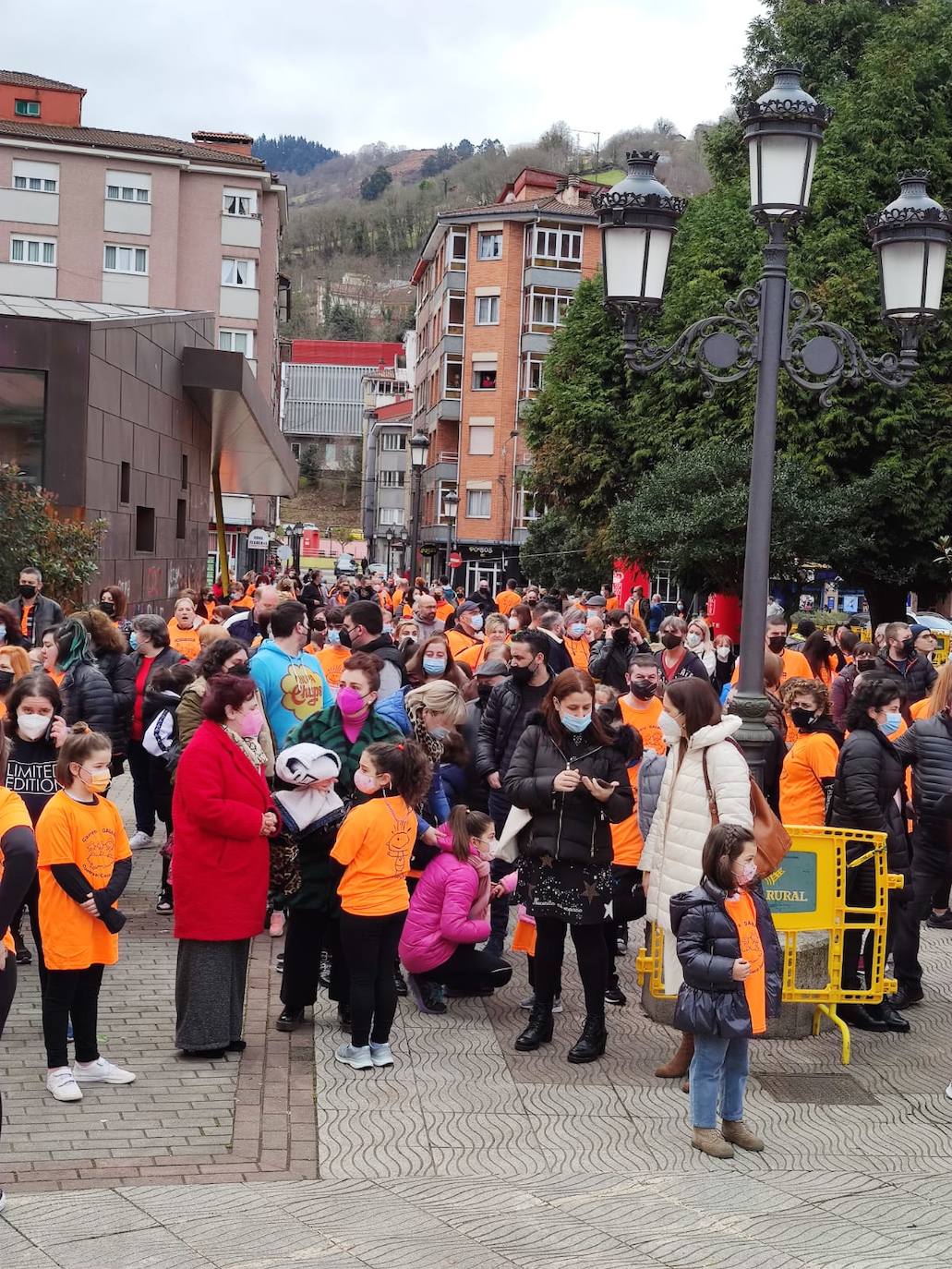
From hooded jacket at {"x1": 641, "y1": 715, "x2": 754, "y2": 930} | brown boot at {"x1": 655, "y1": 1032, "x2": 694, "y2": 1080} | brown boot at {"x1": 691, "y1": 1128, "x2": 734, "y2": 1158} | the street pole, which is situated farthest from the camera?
the street pole

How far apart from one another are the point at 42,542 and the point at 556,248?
5285cm

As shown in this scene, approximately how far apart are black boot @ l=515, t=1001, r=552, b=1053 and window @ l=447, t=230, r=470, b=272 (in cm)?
6397

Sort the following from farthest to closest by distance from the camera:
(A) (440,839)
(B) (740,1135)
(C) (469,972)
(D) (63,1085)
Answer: (C) (469,972) < (A) (440,839) < (D) (63,1085) < (B) (740,1135)

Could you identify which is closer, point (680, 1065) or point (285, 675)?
point (680, 1065)

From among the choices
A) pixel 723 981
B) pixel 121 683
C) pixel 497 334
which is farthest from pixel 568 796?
pixel 497 334

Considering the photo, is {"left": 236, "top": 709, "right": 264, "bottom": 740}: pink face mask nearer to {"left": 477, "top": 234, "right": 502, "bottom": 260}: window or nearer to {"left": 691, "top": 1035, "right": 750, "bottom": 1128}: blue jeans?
{"left": 691, "top": 1035, "right": 750, "bottom": 1128}: blue jeans

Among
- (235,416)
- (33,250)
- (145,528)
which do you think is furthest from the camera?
(33,250)

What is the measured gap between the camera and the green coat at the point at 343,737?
23.5 feet

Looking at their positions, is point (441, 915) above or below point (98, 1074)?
above

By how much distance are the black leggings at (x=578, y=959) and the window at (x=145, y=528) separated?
16281 millimetres

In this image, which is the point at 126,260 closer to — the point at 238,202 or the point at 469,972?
the point at 238,202

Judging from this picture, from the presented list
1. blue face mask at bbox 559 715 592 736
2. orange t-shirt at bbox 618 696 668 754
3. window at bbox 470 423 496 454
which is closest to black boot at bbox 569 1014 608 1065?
blue face mask at bbox 559 715 592 736

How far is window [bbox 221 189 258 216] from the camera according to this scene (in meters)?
55.3

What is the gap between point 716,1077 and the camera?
574cm
